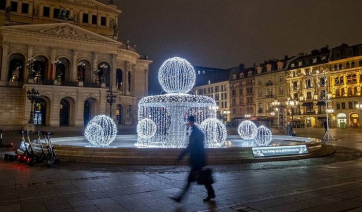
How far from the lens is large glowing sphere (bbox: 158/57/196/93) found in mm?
14758

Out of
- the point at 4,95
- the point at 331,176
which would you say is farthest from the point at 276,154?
the point at 4,95

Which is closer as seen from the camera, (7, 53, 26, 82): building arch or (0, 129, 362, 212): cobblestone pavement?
(0, 129, 362, 212): cobblestone pavement

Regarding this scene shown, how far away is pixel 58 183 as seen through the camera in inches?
316

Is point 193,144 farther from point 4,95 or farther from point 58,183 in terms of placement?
point 4,95

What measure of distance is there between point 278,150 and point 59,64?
4523 centimetres

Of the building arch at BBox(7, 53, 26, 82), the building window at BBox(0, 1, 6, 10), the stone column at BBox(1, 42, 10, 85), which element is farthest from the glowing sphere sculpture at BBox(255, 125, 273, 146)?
the building window at BBox(0, 1, 6, 10)

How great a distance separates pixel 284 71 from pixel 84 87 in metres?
49.5

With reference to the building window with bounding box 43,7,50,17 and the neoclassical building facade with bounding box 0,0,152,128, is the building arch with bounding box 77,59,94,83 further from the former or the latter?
the building window with bounding box 43,7,50,17

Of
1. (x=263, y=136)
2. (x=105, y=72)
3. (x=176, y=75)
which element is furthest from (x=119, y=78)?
(x=176, y=75)

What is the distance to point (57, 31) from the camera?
4616 cm

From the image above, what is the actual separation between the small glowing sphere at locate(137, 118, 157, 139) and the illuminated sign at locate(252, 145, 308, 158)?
9010mm

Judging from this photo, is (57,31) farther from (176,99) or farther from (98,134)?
(176,99)

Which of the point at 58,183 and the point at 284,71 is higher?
the point at 284,71

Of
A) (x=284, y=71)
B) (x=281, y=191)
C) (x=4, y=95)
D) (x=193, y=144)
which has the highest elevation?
(x=284, y=71)
